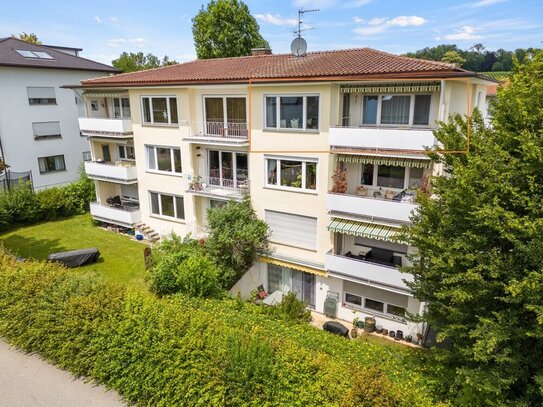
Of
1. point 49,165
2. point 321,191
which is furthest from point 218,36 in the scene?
point 321,191

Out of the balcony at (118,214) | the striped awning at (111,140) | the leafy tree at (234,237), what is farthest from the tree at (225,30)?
the leafy tree at (234,237)

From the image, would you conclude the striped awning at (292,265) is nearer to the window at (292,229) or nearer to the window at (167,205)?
the window at (292,229)

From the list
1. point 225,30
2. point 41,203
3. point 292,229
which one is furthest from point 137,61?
point 292,229

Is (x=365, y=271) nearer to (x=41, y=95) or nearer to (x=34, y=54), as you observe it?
(x=41, y=95)

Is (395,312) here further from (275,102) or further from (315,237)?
(275,102)

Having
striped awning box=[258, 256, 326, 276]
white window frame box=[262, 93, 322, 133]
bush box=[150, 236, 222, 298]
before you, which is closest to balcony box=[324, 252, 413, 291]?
striped awning box=[258, 256, 326, 276]

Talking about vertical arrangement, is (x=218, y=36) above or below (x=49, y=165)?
above
